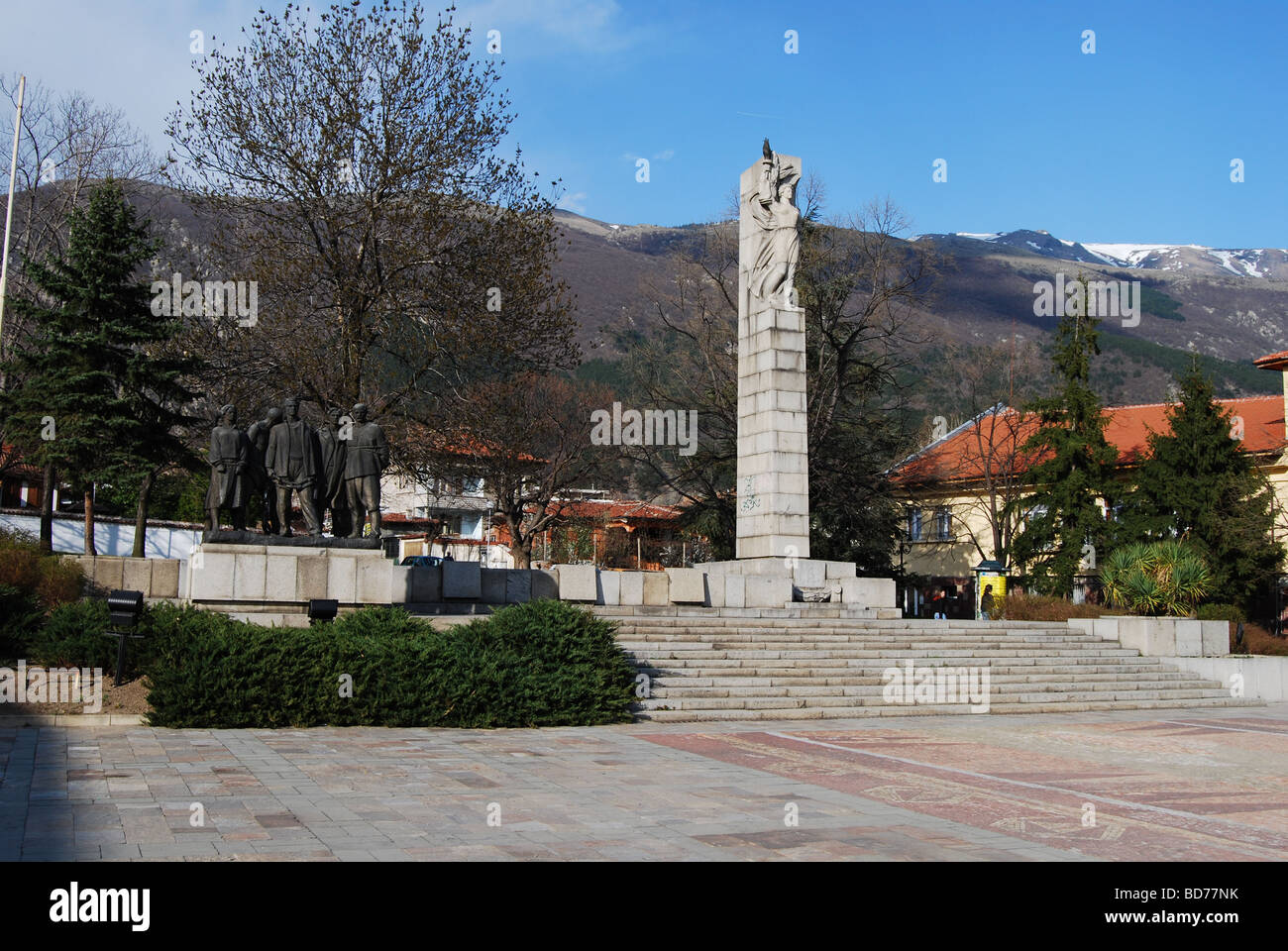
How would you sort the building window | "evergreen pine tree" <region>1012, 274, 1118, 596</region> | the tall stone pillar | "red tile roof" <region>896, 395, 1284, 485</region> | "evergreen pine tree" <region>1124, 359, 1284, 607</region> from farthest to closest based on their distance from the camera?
1. the building window
2. "red tile roof" <region>896, 395, 1284, 485</region>
3. "evergreen pine tree" <region>1012, 274, 1118, 596</region>
4. "evergreen pine tree" <region>1124, 359, 1284, 607</region>
5. the tall stone pillar

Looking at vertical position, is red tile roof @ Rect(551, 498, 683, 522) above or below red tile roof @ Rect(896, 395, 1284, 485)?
below

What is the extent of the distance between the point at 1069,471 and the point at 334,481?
1097 inches

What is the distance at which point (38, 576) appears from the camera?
54.6 feet

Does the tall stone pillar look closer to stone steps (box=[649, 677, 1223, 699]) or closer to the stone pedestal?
the stone pedestal

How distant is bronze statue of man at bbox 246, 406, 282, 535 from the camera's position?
1755 centimetres

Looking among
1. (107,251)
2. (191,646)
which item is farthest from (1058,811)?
(107,251)

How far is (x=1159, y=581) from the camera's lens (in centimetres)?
2417

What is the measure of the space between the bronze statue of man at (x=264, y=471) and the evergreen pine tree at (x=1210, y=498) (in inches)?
1011

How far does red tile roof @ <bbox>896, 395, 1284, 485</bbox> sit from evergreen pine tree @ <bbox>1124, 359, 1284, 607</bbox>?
6.36 meters

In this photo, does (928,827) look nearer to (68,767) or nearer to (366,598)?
(68,767)

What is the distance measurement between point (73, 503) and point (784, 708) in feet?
120

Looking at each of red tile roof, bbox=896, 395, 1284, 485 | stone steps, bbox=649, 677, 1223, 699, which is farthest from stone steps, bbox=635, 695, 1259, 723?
red tile roof, bbox=896, 395, 1284, 485

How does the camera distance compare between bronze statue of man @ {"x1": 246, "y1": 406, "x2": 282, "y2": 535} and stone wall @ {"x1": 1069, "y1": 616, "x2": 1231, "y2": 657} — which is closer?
bronze statue of man @ {"x1": 246, "y1": 406, "x2": 282, "y2": 535}

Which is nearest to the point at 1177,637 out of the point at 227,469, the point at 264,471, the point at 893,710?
the point at 893,710
